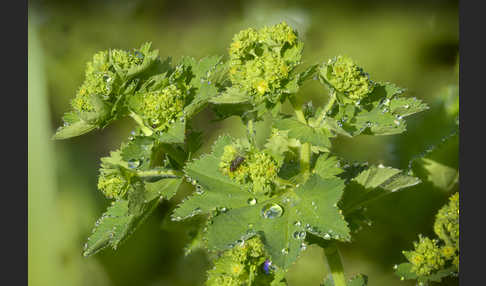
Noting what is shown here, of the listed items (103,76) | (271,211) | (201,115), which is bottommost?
(201,115)

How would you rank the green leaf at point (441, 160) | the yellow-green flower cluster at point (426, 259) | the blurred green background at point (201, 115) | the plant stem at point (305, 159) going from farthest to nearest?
the blurred green background at point (201, 115)
the green leaf at point (441, 160)
the yellow-green flower cluster at point (426, 259)
the plant stem at point (305, 159)

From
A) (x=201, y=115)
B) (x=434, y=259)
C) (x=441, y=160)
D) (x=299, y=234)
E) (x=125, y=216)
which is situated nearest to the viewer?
(x=299, y=234)

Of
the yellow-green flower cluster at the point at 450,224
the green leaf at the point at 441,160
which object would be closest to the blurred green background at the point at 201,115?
the green leaf at the point at 441,160

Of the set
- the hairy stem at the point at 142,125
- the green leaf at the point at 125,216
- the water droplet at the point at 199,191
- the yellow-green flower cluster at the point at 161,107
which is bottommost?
the green leaf at the point at 125,216

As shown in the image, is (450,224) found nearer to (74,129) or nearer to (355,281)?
(355,281)

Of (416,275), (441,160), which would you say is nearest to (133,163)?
(416,275)

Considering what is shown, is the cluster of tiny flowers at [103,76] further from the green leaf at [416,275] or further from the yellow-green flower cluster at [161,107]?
the green leaf at [416,275]

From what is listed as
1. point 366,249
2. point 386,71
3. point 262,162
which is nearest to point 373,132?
point 262,162
